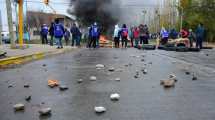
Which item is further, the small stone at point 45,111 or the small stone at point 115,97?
the small stone at point 115,97

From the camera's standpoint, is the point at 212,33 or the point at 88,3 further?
the point at 212,33

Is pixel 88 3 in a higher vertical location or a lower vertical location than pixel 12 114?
higher

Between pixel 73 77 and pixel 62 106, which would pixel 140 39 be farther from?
pixel 62 106

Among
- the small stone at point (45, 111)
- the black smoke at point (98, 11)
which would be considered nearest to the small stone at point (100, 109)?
the small stone at point (45, 111)

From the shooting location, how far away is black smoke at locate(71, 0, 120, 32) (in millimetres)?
46719

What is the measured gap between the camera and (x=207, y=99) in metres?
7.20

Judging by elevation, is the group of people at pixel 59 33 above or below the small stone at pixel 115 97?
above

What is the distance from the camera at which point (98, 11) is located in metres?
47.8

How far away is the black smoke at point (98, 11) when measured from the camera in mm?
46719

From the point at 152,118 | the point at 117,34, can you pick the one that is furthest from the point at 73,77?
the point at 117,34

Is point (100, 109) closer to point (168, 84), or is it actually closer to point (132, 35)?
point (168, 84)

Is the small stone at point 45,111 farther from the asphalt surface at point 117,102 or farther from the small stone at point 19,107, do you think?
the small stone at point 19,107

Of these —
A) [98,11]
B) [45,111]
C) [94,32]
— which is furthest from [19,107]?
[98,11]

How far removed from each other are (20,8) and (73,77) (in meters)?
13.2
